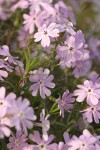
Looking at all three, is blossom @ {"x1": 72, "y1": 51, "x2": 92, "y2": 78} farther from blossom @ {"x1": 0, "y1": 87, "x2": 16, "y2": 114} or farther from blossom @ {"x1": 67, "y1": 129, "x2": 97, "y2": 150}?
blossom @ {"x1": 0, "y1": 87, "x2": 16, "y2": 114}

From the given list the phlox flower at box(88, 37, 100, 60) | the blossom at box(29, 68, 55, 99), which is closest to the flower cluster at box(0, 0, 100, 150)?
the blossom at box(29, 68, 55, 99)

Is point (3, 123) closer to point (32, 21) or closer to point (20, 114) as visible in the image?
point (20, 114)

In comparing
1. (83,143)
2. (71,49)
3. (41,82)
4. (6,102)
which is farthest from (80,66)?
(6,102)

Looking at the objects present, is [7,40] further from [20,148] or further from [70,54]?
[20,148]

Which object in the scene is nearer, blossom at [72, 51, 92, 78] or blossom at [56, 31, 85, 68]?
blossom at [56, 31, 85, 68]

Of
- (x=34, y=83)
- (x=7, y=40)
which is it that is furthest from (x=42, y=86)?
(x=7, y=40)
